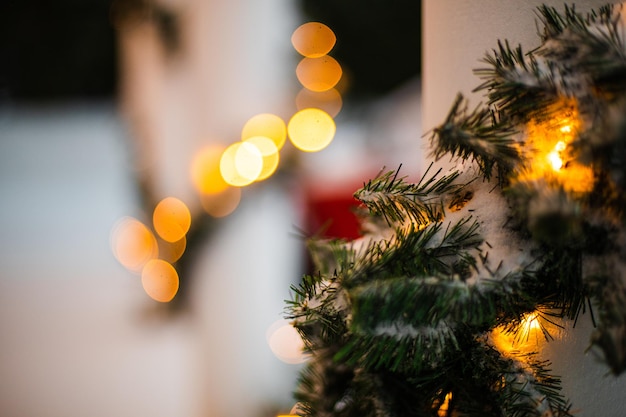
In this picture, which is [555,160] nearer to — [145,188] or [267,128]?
[267,128]

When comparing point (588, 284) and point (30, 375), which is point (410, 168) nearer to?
point (588, 284)

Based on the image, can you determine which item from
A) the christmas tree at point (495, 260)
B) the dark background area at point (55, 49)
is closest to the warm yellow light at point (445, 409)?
the christmas tree at point (495, 260)

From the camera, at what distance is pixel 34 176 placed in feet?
4.25

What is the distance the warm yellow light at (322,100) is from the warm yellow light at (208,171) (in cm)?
26

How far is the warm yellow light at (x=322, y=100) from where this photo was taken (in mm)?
1159

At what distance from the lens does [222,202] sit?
120cm

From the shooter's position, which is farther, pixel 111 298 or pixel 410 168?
pixel 111 298

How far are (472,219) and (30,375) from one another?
135cm

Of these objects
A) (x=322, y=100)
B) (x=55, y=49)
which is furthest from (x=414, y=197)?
(x=55, y=49)

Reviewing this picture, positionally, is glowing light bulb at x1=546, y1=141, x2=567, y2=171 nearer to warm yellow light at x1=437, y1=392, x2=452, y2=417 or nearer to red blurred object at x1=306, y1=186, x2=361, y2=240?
warm yellow light at x1=437, y1=392, x2=452, y2=417

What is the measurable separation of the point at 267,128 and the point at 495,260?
3.11ft

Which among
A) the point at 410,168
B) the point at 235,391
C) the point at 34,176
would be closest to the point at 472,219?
the point at 410,168

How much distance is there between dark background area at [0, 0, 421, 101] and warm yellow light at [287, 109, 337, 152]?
0.34 ft

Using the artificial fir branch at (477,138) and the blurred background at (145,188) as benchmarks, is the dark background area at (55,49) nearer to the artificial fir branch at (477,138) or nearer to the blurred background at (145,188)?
the blurred background at (145,188)
